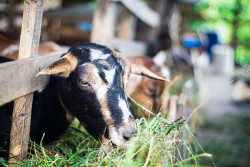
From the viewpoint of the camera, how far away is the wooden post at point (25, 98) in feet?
6.64

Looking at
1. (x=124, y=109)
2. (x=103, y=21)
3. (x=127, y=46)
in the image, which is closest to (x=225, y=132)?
(x=127, y=46)

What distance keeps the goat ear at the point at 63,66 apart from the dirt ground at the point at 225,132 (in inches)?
64.6

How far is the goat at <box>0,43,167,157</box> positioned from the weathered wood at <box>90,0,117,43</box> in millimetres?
1579

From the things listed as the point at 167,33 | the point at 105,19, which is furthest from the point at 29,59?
the point at 167,33

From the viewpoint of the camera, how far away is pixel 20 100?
80.4 inches

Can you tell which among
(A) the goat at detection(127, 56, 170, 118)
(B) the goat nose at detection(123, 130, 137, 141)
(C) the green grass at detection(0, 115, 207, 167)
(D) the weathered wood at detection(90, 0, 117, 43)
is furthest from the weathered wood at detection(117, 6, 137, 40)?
(B) the goat nose at detection(123, 130, 137, 141)

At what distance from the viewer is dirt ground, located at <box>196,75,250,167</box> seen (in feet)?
15.3

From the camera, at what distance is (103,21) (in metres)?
4.11

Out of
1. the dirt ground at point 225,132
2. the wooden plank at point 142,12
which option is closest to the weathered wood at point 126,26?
the wooden plank at point 142,12

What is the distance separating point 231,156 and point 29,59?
4.02 metres

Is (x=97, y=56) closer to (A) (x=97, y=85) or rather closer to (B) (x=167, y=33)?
(A) (x=97, y=85)

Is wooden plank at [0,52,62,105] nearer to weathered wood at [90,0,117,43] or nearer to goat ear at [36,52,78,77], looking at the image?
goat ear at [36,52,78,77]

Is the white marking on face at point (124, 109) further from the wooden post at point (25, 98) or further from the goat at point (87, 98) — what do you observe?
the wooden post at point (25, 98)

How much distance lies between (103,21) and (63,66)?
1.99 m
